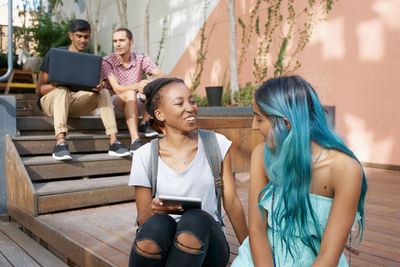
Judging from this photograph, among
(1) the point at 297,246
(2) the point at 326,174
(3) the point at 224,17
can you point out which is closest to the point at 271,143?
(2) the point at 326,174

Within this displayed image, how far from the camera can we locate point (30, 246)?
2986 millimetres

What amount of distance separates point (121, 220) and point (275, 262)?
5.97 feet

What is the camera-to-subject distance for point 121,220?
3002mm

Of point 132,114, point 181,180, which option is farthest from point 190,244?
point 132,114

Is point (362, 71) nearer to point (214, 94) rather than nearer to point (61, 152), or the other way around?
point (214, 94)

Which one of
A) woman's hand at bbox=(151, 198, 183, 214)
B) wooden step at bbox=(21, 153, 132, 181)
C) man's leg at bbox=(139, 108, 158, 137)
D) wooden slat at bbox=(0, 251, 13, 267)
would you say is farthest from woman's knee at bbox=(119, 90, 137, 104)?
woman's hand at bbox=(151, 198, 183, 214)

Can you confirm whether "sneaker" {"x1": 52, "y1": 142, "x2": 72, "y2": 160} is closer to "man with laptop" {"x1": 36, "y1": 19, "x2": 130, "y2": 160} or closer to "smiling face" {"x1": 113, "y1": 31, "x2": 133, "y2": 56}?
"man with laptop" {"x1": 36, "y1": 19, "x2": 130, "y2": 160}

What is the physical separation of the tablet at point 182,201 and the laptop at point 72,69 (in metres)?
2.48

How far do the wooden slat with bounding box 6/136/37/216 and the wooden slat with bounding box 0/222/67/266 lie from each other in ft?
A: 0.65

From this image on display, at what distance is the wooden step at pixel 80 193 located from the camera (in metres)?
3.21

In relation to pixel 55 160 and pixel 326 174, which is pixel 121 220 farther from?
pixel 326 174

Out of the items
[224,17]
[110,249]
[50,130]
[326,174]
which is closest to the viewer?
[326,174]

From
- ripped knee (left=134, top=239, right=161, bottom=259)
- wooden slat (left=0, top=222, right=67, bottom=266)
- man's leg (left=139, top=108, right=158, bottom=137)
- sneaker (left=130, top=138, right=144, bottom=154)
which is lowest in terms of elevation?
wooden slat (left=0, top=222, right=67, bottom=266)

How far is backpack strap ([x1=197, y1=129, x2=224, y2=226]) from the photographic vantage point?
1.78 meters
